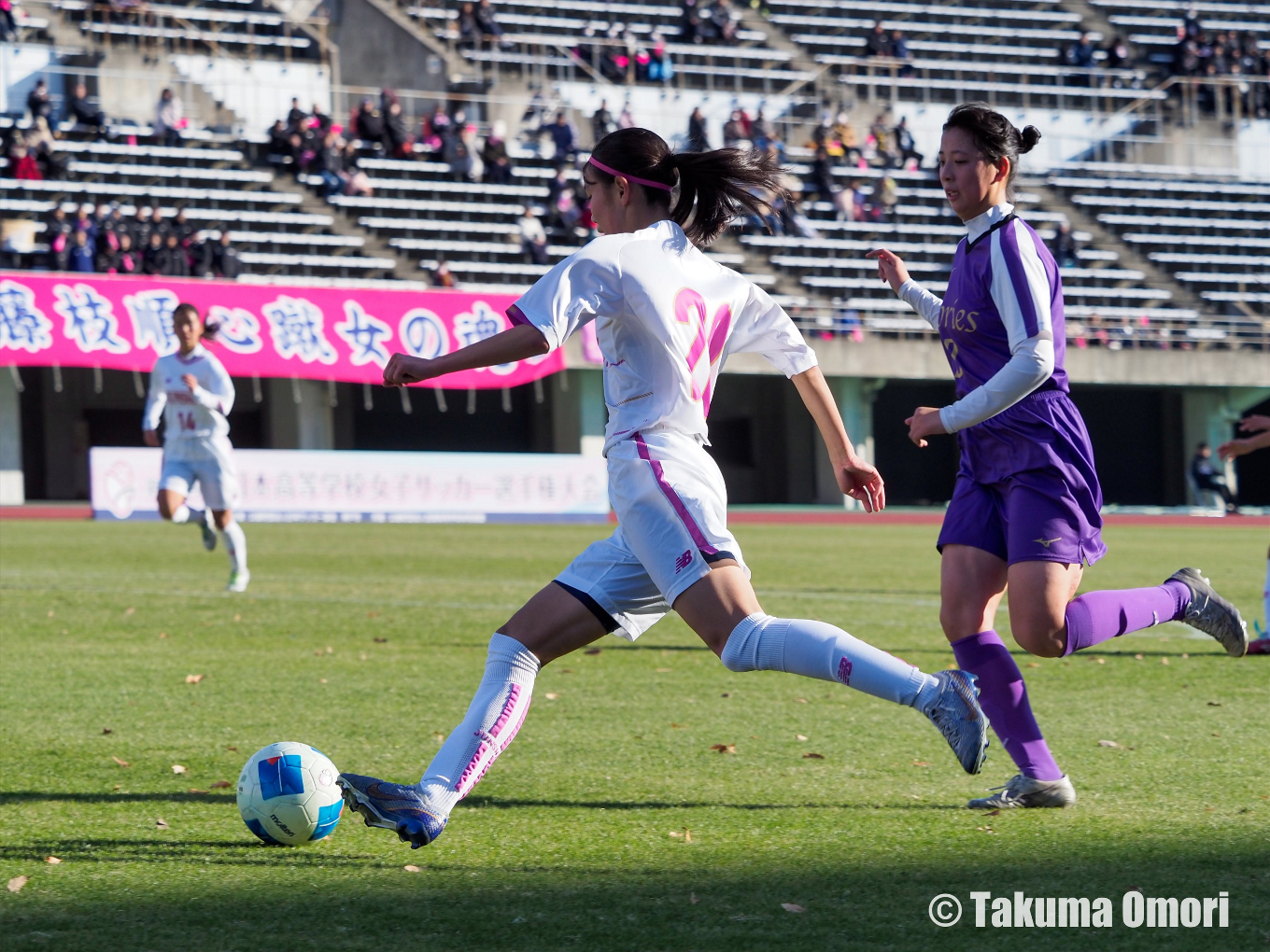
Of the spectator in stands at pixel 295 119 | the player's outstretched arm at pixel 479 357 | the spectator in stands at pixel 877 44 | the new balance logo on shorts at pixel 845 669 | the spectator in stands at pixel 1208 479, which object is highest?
the spectator in stands at pixel 877 44

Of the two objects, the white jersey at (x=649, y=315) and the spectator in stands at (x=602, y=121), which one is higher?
the spectator in stands at (x=602, y=121)

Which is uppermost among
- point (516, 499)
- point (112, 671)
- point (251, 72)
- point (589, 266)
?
point (251, 72)

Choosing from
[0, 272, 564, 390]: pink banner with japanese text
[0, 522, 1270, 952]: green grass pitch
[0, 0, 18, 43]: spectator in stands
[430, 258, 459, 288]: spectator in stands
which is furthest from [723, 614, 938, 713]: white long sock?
[0, 0, 18, 43]: spectator in stands

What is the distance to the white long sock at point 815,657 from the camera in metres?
3.78

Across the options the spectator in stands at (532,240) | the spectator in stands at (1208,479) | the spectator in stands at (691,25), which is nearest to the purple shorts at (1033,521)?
the spectator in stands at (532,240)

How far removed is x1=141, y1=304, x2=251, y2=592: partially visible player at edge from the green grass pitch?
1.59 metres

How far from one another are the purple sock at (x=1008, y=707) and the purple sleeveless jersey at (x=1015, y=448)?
0.31 meters

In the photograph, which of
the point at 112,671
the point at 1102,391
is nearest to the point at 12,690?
the point at 112,671

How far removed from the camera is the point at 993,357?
4688 millimetres

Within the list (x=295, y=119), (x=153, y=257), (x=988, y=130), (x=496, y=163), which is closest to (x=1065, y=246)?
(x=496, y=163)

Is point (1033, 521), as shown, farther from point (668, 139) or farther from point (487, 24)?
point (487, 24)

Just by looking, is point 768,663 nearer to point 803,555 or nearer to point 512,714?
point 512,714

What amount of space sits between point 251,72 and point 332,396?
988 centimetres

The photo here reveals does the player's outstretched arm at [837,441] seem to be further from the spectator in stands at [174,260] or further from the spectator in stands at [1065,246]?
the spectator in stands at [1065,246]
